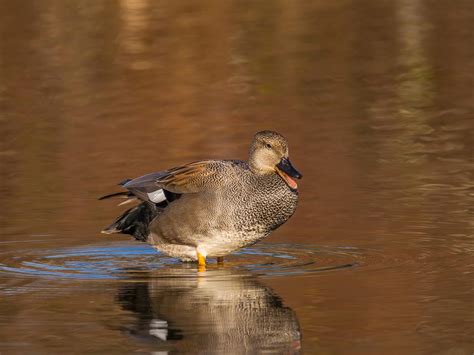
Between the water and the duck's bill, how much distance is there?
0.51 m

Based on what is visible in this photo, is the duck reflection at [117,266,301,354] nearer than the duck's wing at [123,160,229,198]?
Yes

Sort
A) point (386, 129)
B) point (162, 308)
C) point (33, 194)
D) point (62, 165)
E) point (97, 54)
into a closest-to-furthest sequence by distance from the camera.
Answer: point (162, 308) < point (33, 194) < point (62, 165) < point (386, 129) < point (97, 54)

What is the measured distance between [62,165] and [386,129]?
12.1 feet

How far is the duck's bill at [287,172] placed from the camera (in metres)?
10.3

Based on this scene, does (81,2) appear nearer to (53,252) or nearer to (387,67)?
(387,67)

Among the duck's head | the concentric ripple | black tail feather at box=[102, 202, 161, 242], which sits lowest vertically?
the concentric ripple

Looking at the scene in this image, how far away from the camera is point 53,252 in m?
10.6

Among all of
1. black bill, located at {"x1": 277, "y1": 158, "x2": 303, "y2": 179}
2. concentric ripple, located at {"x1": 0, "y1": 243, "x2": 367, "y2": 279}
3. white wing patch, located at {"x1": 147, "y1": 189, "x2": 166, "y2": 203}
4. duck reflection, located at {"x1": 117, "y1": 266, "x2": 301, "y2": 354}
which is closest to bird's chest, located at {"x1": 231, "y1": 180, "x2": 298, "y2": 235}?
black bill, located at {"x1": 277, "y1": 158, "x2": 303, "y2": 179}

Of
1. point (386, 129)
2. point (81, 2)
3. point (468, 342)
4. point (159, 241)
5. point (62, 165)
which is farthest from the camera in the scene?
point (81, 2)

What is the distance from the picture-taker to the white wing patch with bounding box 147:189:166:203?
35.0 ft

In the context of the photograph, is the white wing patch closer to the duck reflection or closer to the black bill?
the duck reflection

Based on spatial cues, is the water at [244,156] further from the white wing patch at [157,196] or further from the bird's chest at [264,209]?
the white wing patch at [157,196]

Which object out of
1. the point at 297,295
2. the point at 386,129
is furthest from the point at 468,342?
the point at 386,129

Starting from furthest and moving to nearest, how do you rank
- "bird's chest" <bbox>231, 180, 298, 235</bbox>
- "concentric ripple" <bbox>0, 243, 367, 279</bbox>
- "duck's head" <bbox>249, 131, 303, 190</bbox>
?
"duck's head" <bbox>249, 131, 303, 190</bbox>, "bird's chest" <bbox>231, 180, 298, 235</bbox>, "concentric ripple" <bbox>0, 243, 367, 279</bbox>
